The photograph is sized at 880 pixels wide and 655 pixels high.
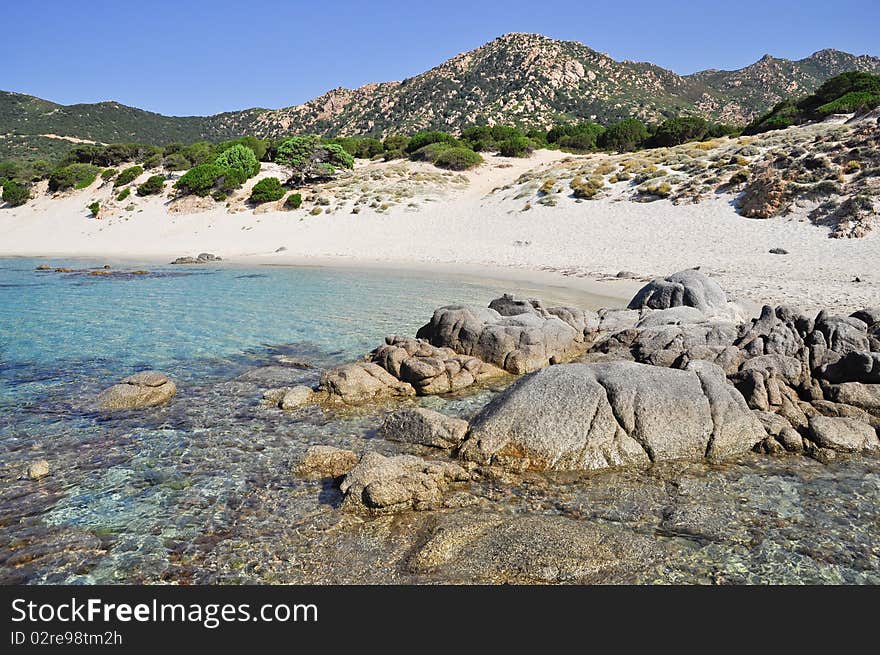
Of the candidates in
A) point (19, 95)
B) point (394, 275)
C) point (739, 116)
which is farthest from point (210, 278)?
point (19, 95)

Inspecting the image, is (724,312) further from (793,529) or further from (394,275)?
(394,275)

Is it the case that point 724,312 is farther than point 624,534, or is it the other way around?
point 724,312

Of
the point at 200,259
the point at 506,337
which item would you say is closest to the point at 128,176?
the point at 200,259

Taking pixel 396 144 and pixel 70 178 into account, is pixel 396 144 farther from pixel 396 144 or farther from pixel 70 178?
pixel 70 178

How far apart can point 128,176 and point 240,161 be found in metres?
12.9

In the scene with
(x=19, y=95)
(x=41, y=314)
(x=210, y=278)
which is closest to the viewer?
(x=41, y=314)

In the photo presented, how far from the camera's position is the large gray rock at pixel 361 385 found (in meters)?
11.3

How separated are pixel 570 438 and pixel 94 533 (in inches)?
261

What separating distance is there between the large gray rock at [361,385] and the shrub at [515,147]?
179 ft

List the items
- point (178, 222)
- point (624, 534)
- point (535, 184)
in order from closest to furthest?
point (624, 534) → point (535, 184) → point (178, 222)

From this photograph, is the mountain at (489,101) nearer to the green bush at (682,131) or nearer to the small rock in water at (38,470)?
the green bush at (682,131)

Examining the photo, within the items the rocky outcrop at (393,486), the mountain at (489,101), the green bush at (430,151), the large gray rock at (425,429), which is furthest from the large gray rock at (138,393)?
the mountain at (489,101)

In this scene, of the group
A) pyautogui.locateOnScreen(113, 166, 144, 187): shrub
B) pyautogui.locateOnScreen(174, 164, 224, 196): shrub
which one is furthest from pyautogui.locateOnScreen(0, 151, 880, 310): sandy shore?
pyautogui.locateOnScreen(113, 166, 144, 187): shrub

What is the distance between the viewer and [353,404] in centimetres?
1121
